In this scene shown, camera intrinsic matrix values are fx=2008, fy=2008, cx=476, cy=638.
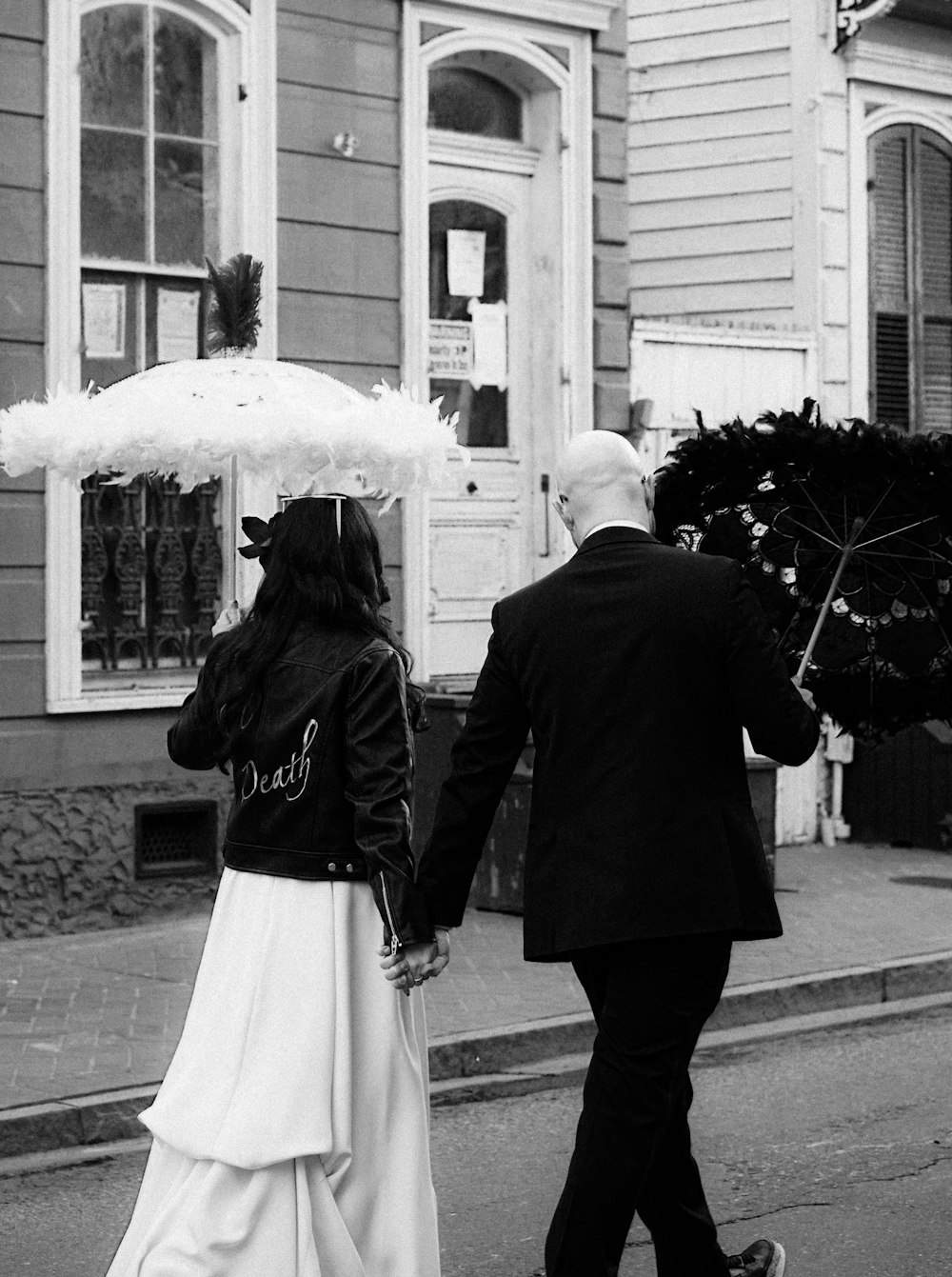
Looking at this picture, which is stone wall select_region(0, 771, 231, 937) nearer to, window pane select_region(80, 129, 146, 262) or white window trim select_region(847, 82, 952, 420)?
window pane select_region(80, 129, 146, 262)

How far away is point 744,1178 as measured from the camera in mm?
5949

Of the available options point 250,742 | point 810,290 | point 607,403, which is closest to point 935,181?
point 810,290

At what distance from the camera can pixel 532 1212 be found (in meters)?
5.63

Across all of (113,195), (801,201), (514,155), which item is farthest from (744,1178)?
(801,201)

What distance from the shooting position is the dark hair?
4.50 meters

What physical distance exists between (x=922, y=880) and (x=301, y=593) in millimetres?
7630

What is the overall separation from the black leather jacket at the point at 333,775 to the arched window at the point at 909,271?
31.3 ft

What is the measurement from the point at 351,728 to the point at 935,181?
418 inches

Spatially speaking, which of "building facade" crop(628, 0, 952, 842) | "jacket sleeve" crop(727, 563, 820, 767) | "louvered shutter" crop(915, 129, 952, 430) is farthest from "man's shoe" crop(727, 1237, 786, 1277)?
"louvered shutter" crop(915, 129, 952, 430)

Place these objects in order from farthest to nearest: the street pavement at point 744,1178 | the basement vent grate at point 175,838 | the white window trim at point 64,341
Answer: the basement vent grate at point 175,838 → the white window trim at point 64,341 → the street pavement at point 744,1178

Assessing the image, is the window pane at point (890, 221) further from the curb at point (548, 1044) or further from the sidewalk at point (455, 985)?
the curb at point (548, 1044)

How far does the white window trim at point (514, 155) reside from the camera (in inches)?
423

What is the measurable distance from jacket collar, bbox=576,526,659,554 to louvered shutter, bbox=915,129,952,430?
9.95 metres

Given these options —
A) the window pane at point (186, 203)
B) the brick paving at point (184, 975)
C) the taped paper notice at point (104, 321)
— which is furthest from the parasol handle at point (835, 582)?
the window pane at point (186, 203)
